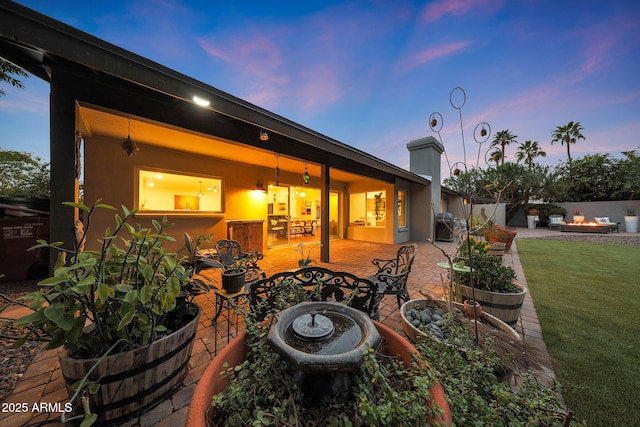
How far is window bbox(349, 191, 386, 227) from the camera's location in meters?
8.66

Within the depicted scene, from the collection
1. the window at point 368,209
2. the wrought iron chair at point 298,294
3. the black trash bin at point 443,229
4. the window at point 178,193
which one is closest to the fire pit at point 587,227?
the black trash bin at point 443,229

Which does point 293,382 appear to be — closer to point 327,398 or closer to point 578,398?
point 327,398

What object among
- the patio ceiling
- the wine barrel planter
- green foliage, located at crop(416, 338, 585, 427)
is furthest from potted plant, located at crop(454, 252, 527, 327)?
the patio ceiling

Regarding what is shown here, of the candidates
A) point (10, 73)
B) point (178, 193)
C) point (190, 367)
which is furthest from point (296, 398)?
point (10, 73)

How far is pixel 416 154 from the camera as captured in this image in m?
9.81

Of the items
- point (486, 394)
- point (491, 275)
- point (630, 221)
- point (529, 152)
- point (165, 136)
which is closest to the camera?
point (486, 394)

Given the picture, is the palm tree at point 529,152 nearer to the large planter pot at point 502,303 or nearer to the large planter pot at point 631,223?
the large planter pot at point 631,223

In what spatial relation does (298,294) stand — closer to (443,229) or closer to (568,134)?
(443,229)

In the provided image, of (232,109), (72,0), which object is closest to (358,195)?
(232,109)

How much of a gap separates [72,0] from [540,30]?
12.1 m

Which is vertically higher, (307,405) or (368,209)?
(368,209)

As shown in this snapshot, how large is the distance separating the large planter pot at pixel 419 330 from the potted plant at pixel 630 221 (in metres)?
19.6

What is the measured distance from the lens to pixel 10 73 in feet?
20.6

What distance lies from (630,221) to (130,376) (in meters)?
22.3
